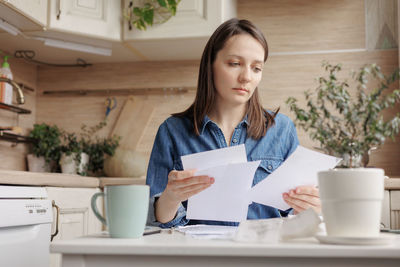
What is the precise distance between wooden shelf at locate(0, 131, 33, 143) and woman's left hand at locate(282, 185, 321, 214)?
188 cm

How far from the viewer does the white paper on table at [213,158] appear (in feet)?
3.08

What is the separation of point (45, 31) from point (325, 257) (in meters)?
Result: 2.19

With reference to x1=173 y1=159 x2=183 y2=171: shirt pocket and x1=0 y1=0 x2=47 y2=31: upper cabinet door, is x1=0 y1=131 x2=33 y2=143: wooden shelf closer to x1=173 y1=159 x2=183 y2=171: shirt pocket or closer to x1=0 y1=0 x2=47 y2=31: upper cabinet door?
x1=0 y1=0 x2=47 y2=31: upper cabinet door

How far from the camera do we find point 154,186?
140 cm

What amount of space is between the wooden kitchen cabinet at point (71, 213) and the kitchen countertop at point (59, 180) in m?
0.03

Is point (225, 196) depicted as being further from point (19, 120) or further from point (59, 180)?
point (19, 120)

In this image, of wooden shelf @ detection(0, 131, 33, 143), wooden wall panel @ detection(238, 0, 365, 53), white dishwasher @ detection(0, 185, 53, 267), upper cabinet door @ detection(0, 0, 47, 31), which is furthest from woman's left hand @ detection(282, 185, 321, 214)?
wooden wall panel @ detection(238, 0, 365, 53)

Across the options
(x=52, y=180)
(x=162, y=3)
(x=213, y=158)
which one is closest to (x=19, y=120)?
(x=52, y=180)

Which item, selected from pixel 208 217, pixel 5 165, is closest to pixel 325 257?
pixel 208 217

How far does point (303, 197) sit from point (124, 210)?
1.40 ft

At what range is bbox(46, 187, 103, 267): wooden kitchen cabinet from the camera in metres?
2.11

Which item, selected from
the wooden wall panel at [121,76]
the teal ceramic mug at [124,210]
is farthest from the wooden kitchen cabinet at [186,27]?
the teal ceramic mug at [124,210]

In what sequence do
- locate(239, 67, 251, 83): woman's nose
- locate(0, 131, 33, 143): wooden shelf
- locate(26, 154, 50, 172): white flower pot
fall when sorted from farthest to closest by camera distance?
locate(26, 154, 50, 172): white flower pot, locate(0, 131, 33, 143): wooden shelf, locate(239, 67, 251, 83): woman's nose

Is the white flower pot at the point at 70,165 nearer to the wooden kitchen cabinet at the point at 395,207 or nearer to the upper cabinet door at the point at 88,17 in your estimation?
the upper cabinet door at the point at 88,17
